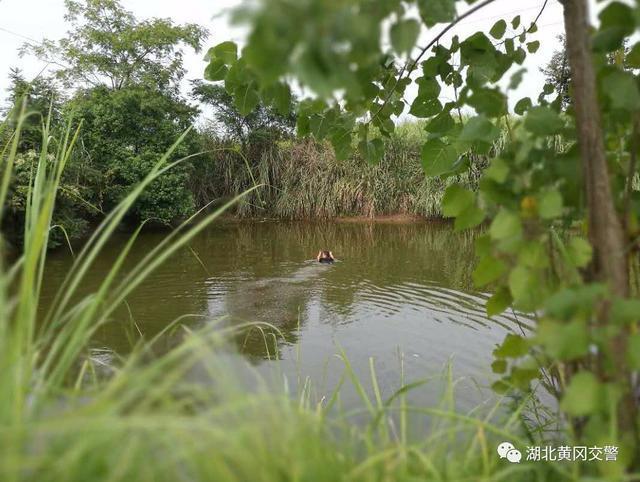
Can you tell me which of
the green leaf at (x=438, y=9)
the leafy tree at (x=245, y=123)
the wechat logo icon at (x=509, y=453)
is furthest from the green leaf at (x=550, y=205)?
the leafy tree at (x=245, y=123)

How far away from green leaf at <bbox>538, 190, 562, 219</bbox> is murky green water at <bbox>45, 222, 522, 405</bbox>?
4.65 feet

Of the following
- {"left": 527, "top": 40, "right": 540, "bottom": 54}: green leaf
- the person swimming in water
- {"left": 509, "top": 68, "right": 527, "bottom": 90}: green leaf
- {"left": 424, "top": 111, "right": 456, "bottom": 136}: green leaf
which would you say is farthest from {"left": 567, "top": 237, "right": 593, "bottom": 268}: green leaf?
the person swimming in water

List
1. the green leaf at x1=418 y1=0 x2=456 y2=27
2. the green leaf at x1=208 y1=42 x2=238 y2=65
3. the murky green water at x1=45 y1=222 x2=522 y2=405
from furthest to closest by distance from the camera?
1. the murky green water at x1=45 y1=222 x2=522 y2=405
2. the green leaf at x1=208 y1=42 x2=238 y2=65
3. the green leaf at x1=418 y1=0 x2=456 y2=27

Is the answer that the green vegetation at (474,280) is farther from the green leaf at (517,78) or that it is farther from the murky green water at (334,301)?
the murky green water at (334,301)

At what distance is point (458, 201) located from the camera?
3.17ft

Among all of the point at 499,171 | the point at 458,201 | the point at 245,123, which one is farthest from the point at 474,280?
the point at 245,123

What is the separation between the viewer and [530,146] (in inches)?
31.8

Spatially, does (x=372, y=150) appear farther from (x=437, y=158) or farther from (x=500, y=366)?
(x=500, y=366)

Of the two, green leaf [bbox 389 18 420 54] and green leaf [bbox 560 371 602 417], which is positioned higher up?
green leaf [bbox 389 18 420 54]

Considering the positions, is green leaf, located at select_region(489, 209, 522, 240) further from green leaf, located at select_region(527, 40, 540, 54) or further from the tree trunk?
green leaf, located at select_region(527, 40, 540, 54)

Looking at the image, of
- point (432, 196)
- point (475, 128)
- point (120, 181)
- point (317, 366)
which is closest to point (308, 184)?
point (432, 196)

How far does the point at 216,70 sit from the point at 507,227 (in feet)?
3.21

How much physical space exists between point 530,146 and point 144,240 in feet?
42.5

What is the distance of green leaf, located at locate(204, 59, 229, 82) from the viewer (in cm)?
138
